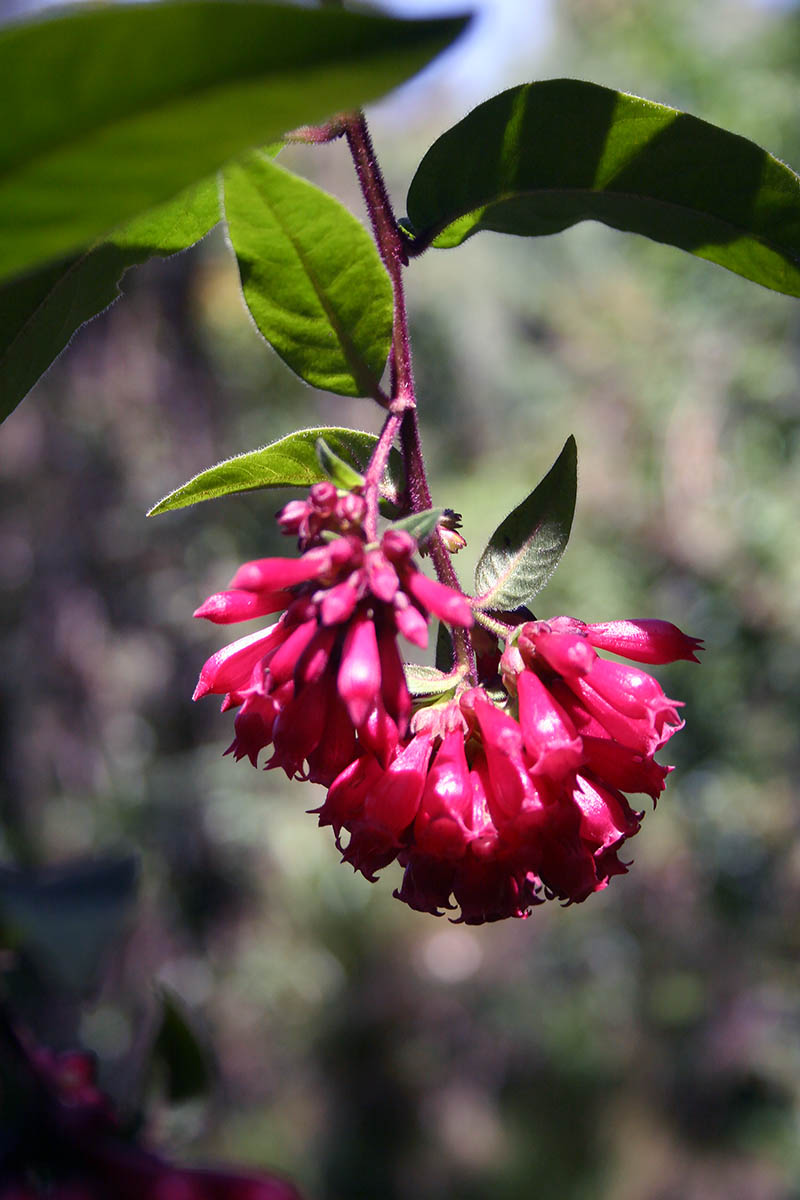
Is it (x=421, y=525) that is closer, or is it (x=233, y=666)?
(x=421, y=525)

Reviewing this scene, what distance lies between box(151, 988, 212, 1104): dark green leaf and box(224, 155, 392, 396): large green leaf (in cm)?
84

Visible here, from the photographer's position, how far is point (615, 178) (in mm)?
716

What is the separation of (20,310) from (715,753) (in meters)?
Result: 4.17

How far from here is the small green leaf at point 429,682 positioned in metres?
0.76

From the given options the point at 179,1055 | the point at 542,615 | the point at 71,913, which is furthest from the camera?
the point at 542,615

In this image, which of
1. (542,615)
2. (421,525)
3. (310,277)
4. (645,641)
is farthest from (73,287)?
(542,615)

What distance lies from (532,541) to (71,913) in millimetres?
419

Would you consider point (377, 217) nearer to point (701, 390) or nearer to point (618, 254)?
point (701, 390)

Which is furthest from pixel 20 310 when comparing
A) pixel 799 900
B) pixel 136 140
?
pixel 799 900

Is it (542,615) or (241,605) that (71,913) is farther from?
(542,615)

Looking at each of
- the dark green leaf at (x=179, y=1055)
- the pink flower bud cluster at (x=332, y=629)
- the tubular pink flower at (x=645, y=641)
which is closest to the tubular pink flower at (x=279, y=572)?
the pink flower bud cluster at (x=332, y=629)

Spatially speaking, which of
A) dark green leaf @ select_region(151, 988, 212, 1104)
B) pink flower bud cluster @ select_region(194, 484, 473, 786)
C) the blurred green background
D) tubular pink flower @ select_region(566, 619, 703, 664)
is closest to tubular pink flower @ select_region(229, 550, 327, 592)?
pink flower bud cluster @ select_region(194, 484, 473, 786)

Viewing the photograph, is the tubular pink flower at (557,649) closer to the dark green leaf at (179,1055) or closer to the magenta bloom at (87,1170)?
the magenta bloom at (87,1170)

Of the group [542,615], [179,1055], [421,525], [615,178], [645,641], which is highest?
[615,178]
